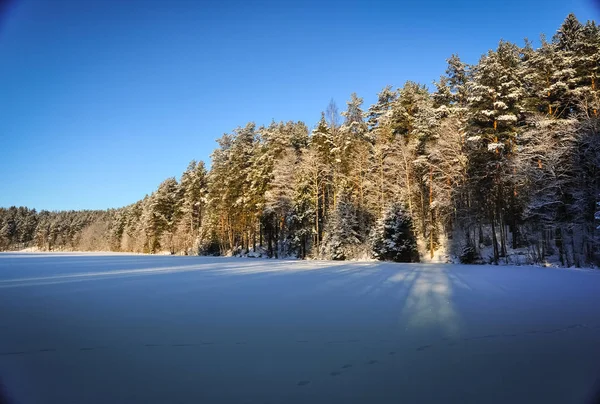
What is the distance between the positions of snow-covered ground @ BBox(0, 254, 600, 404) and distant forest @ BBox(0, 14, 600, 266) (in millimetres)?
14769

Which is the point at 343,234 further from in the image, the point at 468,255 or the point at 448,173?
the point at 448,173

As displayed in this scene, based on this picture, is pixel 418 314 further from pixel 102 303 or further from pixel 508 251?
pixel 508 251

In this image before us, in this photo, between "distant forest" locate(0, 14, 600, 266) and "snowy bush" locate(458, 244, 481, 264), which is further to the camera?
"snowy bush" locate(458, 244, 481, 264)

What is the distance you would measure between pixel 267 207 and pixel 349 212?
10128mm

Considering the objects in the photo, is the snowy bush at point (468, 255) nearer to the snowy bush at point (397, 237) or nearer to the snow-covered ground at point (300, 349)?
the snowy bush at point (397, 237)

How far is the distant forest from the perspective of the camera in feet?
59.7

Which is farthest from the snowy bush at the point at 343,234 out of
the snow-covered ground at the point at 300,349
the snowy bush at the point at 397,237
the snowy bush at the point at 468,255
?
the snow-covered ground at the point at 300,349

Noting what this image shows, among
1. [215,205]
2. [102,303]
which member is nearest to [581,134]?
[102,303]

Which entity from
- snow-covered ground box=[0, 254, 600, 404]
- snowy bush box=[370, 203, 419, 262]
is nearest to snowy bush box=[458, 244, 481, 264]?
snowy bush box=[370, 203, 419, 262]

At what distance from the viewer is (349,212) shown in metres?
27.4

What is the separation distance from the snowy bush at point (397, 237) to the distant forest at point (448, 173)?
0.08 metres

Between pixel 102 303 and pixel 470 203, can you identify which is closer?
pixel 102 303

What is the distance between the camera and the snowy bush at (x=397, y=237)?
72.7 feet

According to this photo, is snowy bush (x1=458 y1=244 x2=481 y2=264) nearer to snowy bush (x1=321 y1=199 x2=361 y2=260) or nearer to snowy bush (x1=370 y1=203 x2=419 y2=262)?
snowy bush (x1=370 y1=203 x2=419 y2=262)
